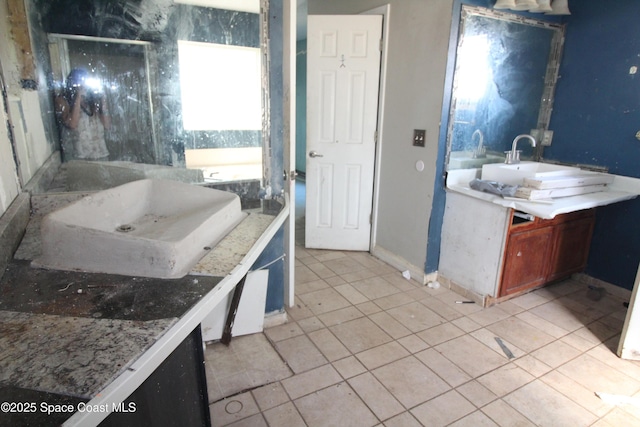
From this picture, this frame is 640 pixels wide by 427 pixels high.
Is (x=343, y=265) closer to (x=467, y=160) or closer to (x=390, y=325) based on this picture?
(x=390, y=325)

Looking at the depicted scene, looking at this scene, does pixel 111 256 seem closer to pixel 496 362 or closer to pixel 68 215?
pixel 68 215

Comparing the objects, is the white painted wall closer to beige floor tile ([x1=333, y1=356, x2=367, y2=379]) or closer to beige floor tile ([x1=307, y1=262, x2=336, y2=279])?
beige floor tile ([x1=307, y1=262, x2=336, y2=279])

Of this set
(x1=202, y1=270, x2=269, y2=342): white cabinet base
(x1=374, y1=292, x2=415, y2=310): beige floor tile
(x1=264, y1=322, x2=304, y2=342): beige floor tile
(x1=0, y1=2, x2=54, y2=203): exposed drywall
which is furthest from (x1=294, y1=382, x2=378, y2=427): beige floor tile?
(x1=0, y1=2, x2=54, y2=203): exposed drywall

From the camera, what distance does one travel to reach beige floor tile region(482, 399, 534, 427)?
162cm

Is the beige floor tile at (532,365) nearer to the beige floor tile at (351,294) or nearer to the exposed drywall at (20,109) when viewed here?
the beige floor tile at (351,294)

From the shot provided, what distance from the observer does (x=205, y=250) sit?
1.21 metres

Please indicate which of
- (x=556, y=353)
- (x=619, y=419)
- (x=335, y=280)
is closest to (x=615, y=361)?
(x=556, y=353)

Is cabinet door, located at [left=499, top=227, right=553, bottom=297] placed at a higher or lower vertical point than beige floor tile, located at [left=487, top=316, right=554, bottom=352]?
higher

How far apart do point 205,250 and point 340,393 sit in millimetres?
1062

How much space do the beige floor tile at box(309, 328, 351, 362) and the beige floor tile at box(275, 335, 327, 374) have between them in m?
0.03

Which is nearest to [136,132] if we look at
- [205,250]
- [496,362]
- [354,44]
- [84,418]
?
[205,250]

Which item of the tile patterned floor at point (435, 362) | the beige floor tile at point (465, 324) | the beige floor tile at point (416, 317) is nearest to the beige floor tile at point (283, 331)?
the tile patterned floor at point (435, 362)

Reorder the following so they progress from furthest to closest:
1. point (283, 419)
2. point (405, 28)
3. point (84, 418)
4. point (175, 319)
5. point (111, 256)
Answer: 1. point (405, 28)
2. point (283, 419)
3. point (111, 256)
4. point (175, 319)
5. point (84, 418)

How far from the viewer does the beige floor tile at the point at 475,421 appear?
1.61 meters
